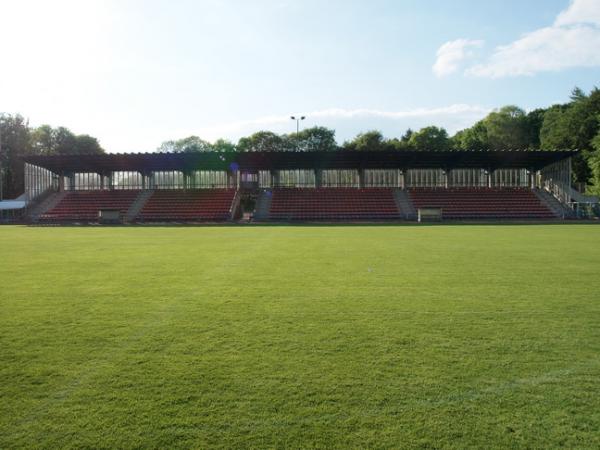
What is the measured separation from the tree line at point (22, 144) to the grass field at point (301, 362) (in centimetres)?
8373

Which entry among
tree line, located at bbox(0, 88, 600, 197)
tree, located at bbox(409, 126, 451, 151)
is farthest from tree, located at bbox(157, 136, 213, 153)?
tree, located at bbox(409, 126, 451, 151)

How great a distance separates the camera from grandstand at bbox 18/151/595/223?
2042 inches

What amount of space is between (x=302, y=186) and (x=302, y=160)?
747 centimetres

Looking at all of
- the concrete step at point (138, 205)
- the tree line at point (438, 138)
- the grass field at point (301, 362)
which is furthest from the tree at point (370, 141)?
the grass field at point (301, 362)

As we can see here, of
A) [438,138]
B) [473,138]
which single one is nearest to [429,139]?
[438,138]

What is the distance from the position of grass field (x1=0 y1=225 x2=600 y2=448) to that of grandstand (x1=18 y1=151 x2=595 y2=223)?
1639 inches

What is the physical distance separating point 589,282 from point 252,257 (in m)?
9.78

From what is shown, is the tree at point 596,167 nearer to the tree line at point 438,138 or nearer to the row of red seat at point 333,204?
the tree line at point 438,138

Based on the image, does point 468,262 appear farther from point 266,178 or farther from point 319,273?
point 266,178

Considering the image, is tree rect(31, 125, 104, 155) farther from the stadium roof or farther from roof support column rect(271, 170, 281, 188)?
roof support column rect(271, 170, 281, 188)

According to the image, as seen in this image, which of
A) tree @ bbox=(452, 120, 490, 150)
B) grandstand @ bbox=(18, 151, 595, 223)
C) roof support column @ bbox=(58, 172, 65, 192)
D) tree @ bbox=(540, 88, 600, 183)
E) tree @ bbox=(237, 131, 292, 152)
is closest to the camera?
grandstand @ bbox=(18, 151, 595, 223)

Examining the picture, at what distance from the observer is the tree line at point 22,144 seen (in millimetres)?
80600

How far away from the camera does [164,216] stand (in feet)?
170

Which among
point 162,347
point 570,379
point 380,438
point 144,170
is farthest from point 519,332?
point 144,170
